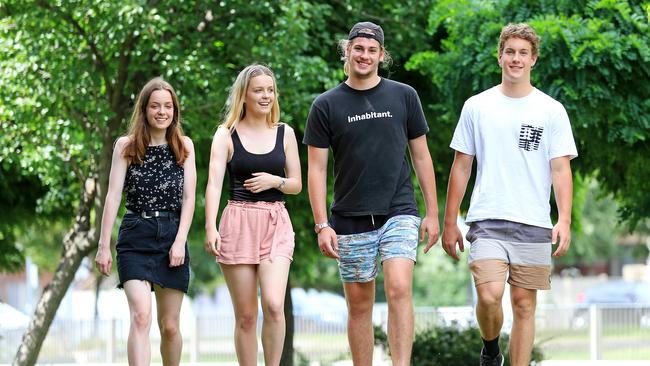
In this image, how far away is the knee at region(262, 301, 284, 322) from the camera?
23.7 ft

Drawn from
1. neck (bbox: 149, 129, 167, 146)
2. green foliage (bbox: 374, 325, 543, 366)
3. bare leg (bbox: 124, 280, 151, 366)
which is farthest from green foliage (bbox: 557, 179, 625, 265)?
bare leg (bbox: 124, 280, 151, 366)

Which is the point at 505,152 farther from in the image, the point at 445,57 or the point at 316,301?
the point at 316,301

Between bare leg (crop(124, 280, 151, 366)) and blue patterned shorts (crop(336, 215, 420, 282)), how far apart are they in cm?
121

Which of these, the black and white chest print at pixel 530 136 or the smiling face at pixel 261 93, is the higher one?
the smiling face at pixel 261 93

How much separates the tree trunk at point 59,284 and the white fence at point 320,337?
19.5 ft

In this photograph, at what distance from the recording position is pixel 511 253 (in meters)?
7.25

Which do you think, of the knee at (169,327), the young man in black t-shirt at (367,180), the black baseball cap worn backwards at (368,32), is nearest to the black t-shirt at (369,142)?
the young man in black t-shirt at (367,180)

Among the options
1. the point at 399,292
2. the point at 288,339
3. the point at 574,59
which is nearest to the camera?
the point at 399,292

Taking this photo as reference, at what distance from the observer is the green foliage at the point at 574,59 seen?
1102 cm

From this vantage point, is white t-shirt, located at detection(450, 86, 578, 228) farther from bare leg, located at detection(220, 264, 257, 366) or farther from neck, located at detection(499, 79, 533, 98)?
bare leg, located at detection(220, 264, 257, 366)

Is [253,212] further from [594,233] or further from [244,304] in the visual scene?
[594,233]

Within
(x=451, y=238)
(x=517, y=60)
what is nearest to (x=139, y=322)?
(x=451, y=238)

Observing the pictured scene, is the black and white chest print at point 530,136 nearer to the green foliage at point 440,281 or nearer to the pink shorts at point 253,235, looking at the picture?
the pink shorts at point 253,235

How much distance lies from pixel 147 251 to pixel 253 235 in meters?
0.66
